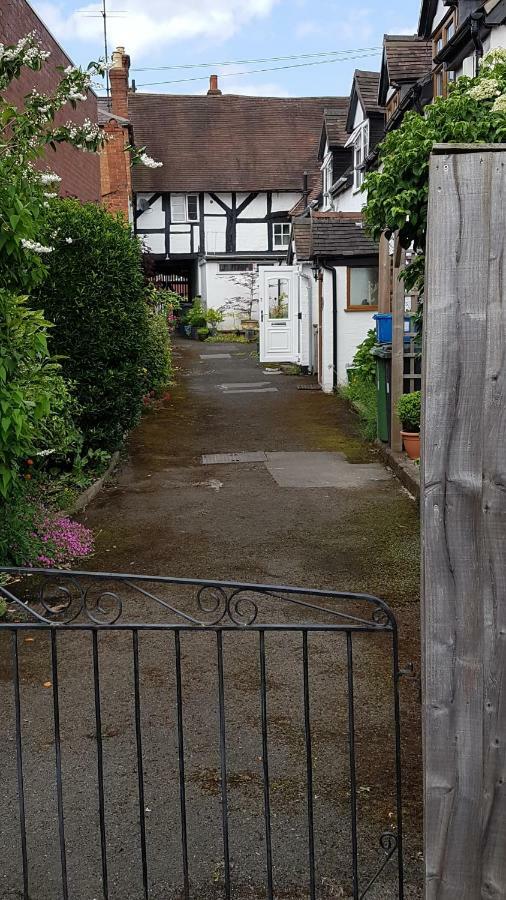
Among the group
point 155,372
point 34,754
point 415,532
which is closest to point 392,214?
point 415,532

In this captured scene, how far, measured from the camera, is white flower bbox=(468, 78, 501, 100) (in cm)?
732

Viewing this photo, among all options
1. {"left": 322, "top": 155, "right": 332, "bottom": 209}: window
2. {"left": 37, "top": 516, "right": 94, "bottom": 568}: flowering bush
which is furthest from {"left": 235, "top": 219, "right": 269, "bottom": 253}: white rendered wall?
{"left": 37, "top": 516, "right": 94, "bottom": 568}: flowering bush

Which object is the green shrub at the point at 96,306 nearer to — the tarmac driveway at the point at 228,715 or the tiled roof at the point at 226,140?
the tarmac driveway at the point at 228,715

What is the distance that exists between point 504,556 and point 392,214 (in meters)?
5.42

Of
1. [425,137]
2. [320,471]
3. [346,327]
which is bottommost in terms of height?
[320,471]

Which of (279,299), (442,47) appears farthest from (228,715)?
(279,299)

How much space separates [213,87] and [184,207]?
8171mm

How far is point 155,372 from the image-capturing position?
1566 cm

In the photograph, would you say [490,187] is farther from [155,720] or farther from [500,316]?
[155,720]

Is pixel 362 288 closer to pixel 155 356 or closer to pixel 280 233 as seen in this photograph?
pixel 155 356

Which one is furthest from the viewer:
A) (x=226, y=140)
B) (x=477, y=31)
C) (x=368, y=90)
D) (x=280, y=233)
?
(x=226, y=140)

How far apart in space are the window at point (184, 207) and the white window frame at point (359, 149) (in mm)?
17058

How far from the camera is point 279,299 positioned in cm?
2677

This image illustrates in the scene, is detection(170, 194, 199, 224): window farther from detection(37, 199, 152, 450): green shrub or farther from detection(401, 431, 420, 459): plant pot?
detection(401, 431, 420, 459): plant pot
